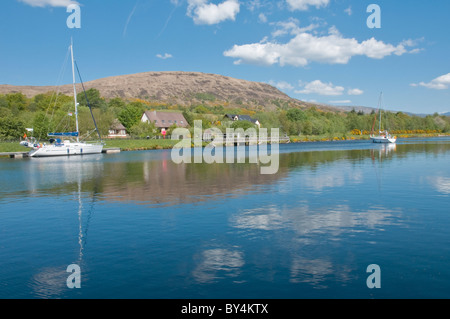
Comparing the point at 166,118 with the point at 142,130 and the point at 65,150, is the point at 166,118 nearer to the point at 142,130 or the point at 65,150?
the point at 142,130

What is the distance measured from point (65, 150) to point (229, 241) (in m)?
70.3

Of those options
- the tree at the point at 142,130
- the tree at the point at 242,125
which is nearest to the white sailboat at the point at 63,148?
the tree at the point at 142,130

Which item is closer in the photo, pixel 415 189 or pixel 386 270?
pixel 386 270

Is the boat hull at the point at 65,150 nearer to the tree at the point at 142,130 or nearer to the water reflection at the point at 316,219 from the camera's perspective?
the tree at the point at 142,130

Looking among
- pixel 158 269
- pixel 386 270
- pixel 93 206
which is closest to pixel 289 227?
pixel 386 270

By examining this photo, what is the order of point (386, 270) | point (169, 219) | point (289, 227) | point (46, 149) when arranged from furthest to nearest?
point (46, 149), point (169, 219), point (289, 227), point (386, 270)

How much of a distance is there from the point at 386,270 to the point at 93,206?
17.2 meters

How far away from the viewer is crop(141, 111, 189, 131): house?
156m

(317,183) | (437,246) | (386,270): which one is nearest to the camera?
(386,270)

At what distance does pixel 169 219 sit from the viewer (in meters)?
18.9

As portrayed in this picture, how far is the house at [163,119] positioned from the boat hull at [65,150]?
7259cm

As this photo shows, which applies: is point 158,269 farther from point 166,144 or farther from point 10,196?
point 166,144

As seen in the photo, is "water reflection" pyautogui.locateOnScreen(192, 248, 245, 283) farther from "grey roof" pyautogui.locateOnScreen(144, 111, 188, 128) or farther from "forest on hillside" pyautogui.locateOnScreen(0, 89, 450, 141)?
"grey roof" pyautogui.locateOnScreen(144, 111, 188, 128)

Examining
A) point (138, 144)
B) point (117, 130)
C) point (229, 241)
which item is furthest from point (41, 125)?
point (229, 241)
